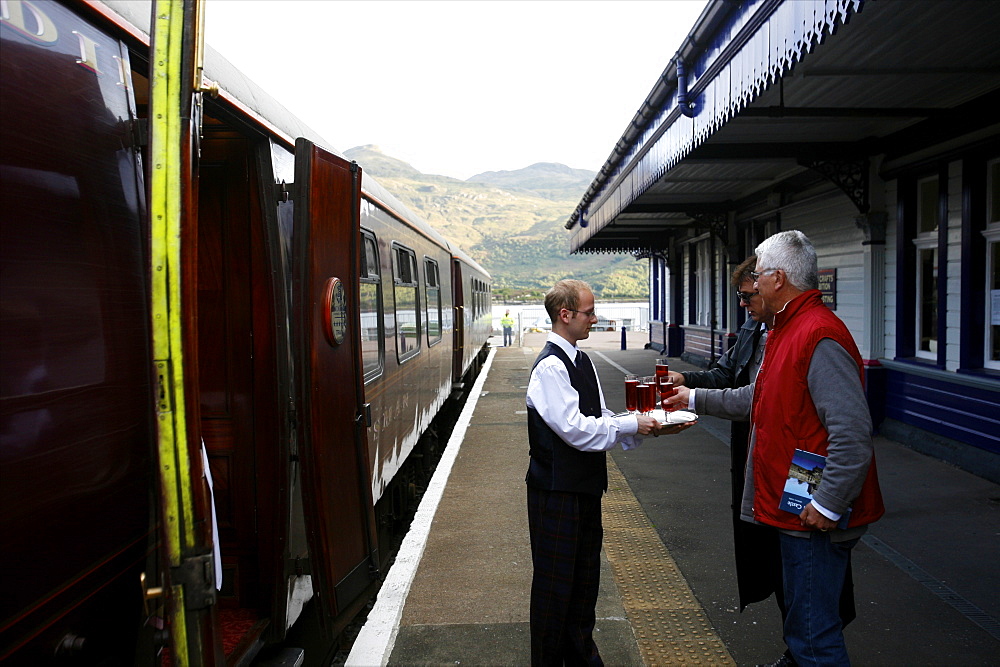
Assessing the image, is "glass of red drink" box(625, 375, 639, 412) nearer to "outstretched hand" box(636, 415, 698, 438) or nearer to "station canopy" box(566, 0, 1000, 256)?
"outstretched hand" box(636, 415, 698, 438)

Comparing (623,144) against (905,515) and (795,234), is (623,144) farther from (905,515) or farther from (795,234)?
(795,234)

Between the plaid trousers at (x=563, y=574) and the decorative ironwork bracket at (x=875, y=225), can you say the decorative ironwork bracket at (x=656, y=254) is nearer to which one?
the decorative ironwork bracket at (x=875, y=225)

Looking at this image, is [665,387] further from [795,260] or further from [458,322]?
[458,322]

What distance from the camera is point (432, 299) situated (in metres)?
9.41

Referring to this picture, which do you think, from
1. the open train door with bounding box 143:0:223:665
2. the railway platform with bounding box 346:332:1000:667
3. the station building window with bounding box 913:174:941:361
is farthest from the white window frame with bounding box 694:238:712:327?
the open train door with bounding box 143:0:223:665

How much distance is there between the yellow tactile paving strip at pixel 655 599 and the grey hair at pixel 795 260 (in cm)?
195

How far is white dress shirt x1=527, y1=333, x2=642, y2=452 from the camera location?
2959 mm

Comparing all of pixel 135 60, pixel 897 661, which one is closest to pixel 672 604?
pixel 897 661

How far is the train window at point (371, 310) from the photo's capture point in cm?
468

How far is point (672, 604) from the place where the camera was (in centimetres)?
427

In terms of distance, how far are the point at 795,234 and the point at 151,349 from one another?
244 centimetres

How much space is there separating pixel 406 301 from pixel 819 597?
15.7 ft

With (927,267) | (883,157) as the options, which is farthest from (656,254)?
(927,267)

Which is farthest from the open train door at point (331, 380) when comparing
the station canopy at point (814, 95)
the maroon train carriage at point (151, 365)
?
the station canopy at point (814, 95)
